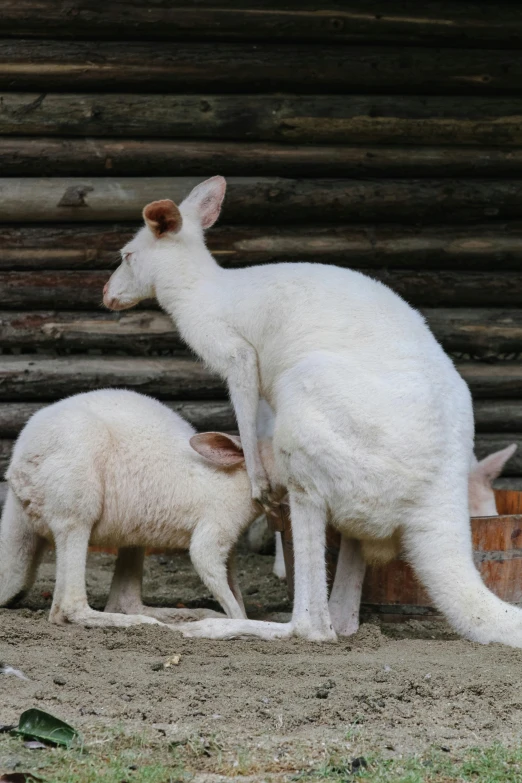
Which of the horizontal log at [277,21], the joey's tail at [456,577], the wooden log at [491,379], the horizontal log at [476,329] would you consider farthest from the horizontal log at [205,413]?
the joey's tail at [456,577]

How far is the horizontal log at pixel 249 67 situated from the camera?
22.2 feet

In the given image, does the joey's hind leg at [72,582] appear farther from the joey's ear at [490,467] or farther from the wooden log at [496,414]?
the wooden log at [496,414]

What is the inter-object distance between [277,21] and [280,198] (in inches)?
42.1

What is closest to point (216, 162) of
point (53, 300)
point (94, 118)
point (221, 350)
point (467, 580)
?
point (94, 118)

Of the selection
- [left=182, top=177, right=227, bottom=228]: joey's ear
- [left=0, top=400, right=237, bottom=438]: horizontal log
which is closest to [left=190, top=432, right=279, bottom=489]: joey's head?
[left=182, top=177, right=227, bottom=228]: joey's ear

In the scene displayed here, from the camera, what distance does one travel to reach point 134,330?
7.04 metres

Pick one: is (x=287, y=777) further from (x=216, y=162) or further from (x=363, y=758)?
(x=216, y=162)

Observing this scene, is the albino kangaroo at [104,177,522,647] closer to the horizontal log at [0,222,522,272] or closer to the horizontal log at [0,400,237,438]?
the horizontal log at [0,222,522,272]

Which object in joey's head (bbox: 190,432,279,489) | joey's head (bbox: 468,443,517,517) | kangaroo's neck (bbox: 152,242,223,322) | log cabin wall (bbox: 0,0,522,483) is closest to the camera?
joey's head (bbox: 190,432,279,489)

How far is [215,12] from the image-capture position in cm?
680

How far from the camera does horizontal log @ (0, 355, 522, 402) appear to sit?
23.0ft

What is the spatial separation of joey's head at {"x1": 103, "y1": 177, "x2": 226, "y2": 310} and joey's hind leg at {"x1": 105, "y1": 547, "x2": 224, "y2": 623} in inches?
50.1

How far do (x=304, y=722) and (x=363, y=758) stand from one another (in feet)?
1.32

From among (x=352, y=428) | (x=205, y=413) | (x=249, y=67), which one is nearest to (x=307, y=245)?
(x=249, y=67)
